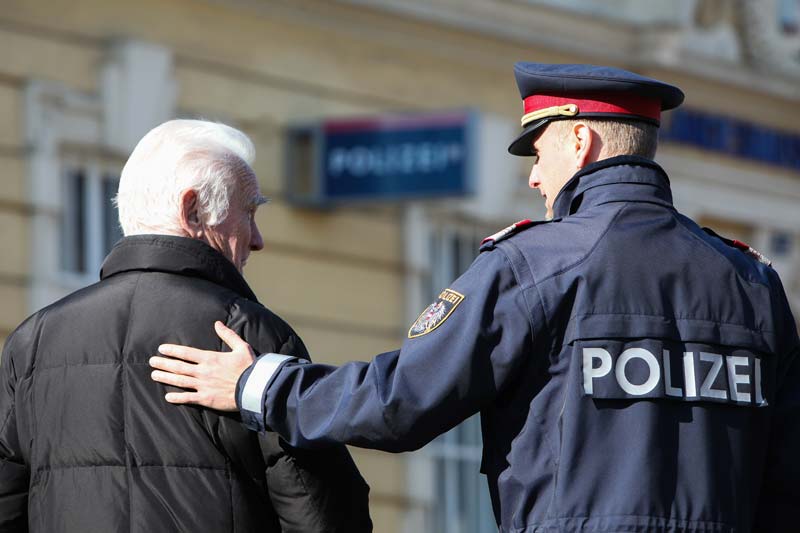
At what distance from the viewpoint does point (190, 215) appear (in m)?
4.21

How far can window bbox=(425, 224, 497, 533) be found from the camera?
11586 millimetres

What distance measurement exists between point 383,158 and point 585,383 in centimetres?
679

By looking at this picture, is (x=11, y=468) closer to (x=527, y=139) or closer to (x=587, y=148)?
(x=527, y=139)

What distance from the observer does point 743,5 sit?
534 inches

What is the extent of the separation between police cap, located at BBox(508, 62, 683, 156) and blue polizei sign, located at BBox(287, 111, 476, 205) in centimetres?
591

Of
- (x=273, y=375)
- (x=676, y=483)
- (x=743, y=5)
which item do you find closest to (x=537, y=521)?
(x=676, y=483)

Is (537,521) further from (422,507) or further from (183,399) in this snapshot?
(422,507)

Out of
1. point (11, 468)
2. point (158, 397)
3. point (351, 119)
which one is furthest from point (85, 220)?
point (158, 397)

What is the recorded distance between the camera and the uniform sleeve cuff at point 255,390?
393 centimetres

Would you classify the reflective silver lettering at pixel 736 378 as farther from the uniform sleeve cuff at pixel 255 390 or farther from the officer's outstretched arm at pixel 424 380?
the uniform sleeve cuff at pixel 255 390

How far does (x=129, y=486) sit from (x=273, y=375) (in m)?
0.40

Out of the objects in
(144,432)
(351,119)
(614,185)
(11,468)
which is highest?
(351,119)

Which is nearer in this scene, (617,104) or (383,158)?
(617,104)

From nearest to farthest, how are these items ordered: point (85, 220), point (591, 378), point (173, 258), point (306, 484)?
point (591, 378), point (306, 484), point (173, 258), point (85, 220)
